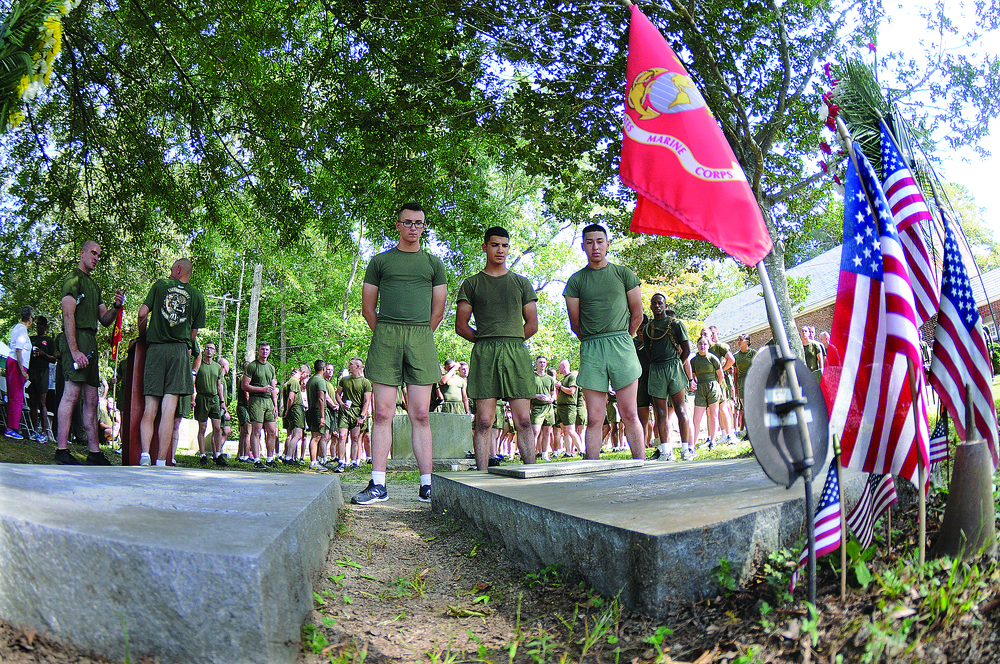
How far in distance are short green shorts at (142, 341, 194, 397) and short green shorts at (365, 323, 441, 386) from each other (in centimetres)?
246

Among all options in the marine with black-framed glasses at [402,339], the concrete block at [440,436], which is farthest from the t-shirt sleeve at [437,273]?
the concrete block at [440,436]

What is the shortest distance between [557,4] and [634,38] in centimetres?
570

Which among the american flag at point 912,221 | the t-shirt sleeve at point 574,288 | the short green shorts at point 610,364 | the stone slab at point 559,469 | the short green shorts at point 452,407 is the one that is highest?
the t-shirt sleeve at point 574,288

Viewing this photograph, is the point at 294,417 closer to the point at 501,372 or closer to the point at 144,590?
the point at 501,372

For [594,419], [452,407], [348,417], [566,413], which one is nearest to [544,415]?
[566,413]

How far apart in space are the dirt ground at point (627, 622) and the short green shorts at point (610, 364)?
2.56 meters

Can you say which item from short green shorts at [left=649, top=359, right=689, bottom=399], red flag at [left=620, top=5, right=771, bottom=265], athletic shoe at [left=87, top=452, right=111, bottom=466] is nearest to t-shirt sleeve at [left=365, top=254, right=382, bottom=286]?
red flag at [left=620, top=5, right=771, bottom=265]

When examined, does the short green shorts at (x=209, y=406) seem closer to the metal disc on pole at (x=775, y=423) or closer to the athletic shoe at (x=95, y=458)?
the athletic shoe at (x=95, y=458)

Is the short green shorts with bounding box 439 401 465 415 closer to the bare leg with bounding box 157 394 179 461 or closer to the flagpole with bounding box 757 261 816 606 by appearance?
the bare leg with bounding box 157 394 179 461

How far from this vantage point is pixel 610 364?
220 inches

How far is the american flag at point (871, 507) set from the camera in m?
2.58

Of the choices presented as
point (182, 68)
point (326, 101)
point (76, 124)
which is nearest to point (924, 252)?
point (326, 101)

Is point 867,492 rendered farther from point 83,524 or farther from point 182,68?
point 182,68

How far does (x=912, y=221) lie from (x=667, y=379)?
5.78m
